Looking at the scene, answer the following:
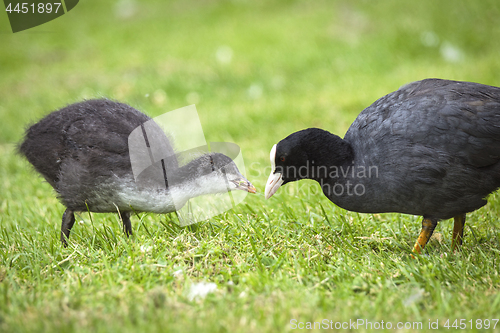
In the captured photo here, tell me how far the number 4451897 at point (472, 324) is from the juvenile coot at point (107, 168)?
5.76 feet

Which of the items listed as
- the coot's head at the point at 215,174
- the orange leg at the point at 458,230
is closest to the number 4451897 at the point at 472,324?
the orange leg at the point at 458,230

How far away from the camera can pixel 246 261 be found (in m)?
2.99

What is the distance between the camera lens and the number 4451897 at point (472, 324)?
2252mm

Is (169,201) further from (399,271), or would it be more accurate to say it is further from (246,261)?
(399,271)

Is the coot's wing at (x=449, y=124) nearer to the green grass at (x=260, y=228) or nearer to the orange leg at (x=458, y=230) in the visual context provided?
the orange leg at (x=458, y=230)

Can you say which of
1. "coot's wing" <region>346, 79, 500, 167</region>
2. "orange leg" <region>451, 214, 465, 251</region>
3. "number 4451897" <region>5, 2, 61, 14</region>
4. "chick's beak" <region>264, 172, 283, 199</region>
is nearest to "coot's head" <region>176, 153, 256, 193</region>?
"chick's beak" <region>264, 172, 283, 199</region>

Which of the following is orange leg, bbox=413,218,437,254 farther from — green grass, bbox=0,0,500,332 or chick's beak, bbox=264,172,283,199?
chick's beak, bbox=264,172,283,199

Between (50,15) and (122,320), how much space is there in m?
3.46

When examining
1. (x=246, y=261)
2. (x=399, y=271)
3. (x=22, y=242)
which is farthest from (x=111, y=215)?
(x=399, y=271)

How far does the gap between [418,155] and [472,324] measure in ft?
3.82

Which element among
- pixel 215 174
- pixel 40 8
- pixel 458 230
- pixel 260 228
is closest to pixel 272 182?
pixel 260 228

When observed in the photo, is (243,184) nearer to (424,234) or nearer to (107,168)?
(107,168)

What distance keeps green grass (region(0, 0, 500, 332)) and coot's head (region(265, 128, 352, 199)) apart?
542 millimetres

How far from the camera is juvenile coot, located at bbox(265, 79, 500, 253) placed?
2.96 m
